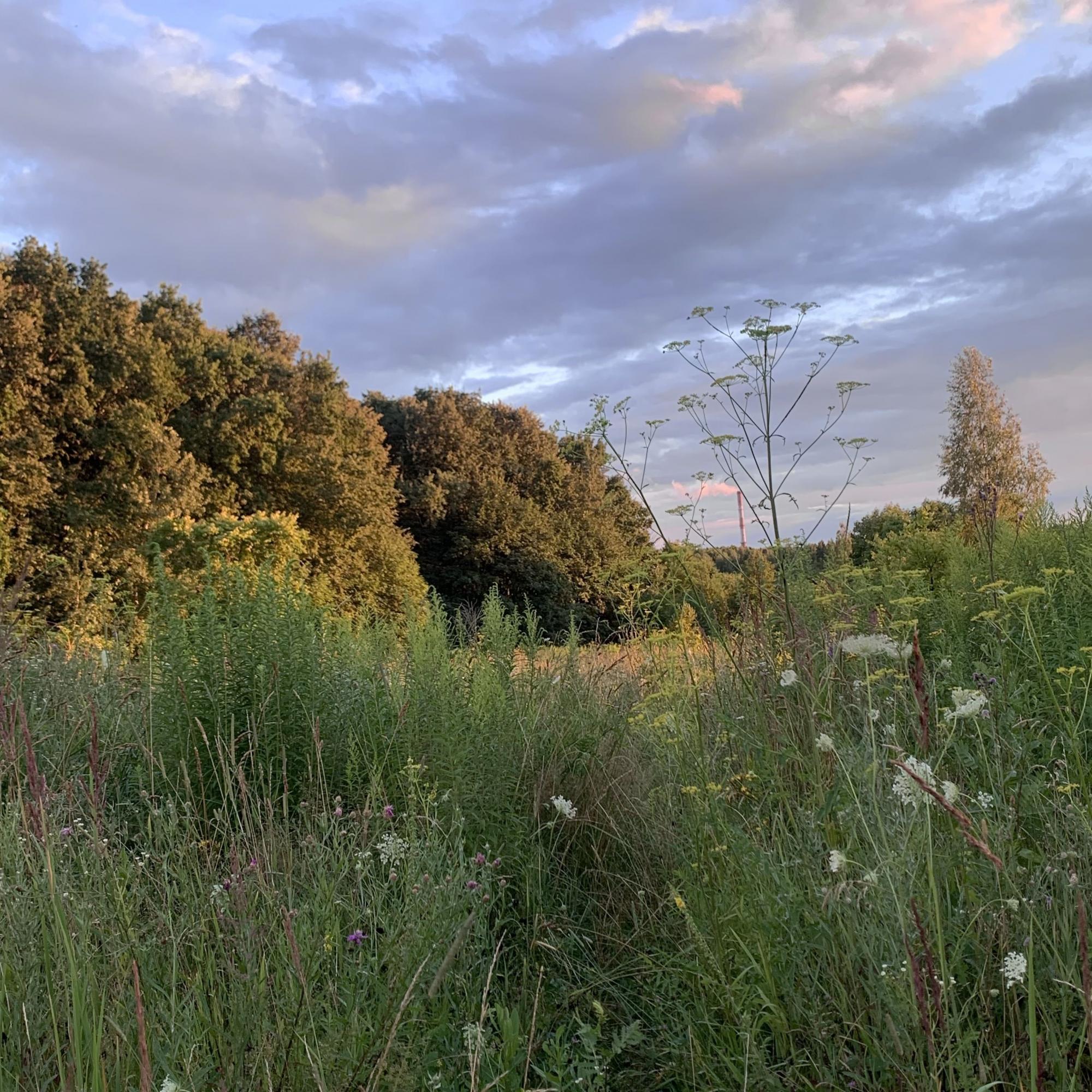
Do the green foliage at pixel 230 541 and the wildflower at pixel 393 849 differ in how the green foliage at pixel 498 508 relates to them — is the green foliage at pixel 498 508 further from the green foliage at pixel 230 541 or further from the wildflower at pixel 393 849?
the wildflower at pixel 393 849

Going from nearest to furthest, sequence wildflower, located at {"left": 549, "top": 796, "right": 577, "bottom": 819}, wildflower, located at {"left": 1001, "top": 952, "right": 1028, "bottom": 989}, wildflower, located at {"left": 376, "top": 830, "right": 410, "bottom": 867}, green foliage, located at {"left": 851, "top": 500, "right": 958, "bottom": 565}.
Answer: wildflower, located at {"left": 1001, "top": 952, "right": 1028, "bottom": 989}, wildflower, located at {"left": 376, "top": 830, "right": 410, "bottom": 867}, wildflower, located at {"left": 549, "top": 796, "right": 577, "bottom": 819}, green foliage, located at {"left": 851, "top": 500, "right": 958, "bottom": 565}

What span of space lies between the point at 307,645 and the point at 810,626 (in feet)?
7.48

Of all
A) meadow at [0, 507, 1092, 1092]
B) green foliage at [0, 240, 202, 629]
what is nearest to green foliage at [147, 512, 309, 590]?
green foliage at [0, 240, 202, 629]

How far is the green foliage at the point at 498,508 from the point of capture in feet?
75.0

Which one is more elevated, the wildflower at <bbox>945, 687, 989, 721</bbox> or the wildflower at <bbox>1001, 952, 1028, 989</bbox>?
the wildflower at <bbox>945, 687, 989, 721</bbox>

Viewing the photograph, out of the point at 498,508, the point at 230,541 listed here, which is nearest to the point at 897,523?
the point at 498,508

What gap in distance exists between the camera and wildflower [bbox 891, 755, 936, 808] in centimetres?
161

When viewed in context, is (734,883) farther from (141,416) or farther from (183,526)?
(141,416)

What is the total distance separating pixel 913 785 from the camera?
1.81 meters

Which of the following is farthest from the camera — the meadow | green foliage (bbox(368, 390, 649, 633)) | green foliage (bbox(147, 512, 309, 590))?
green foliage (bbox(368, 390, 649, 633))

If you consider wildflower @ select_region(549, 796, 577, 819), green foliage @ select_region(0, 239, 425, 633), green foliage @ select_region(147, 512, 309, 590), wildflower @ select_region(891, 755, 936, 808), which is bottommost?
wildflower @ select_region(549, 796, 577, 819)

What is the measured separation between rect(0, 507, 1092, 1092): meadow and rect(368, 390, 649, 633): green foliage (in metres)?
18.2

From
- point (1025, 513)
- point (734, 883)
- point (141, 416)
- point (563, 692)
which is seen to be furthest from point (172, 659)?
point (141, 416)

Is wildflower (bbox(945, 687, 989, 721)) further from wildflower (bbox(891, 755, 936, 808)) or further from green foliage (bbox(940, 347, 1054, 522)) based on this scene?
green foliage (bbox(940, 347, 1054, 522))
